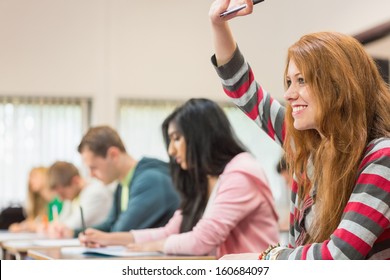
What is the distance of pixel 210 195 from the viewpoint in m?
2.11

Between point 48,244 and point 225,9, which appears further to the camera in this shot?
point 48,244

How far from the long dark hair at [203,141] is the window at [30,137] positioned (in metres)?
2.79

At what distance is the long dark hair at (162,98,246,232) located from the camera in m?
2.05

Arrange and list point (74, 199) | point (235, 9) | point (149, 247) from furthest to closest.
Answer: point (74, 199)
point (149, 247)
point (235, 9)

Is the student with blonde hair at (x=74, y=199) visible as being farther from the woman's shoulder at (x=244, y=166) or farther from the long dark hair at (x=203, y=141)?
the woman's shoulder at (x=244, y=166)

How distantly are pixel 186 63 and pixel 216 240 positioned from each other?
1879 millimetres

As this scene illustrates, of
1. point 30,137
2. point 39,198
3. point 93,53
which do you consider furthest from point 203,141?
point 30,137

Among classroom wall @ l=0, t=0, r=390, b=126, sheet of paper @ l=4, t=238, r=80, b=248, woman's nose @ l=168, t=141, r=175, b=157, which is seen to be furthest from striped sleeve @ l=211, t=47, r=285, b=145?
classroom wall @ l=0, t=0, r=390, b=126

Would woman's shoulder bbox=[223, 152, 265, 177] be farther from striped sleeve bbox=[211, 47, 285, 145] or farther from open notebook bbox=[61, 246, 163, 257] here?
striped sleeve bbox=[211, 47, 285, 145]

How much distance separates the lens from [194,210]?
2150 millimetres

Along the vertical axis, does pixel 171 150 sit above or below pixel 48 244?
above

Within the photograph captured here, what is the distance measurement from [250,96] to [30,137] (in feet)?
12.0

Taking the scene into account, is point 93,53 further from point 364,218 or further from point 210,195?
point 364,218
